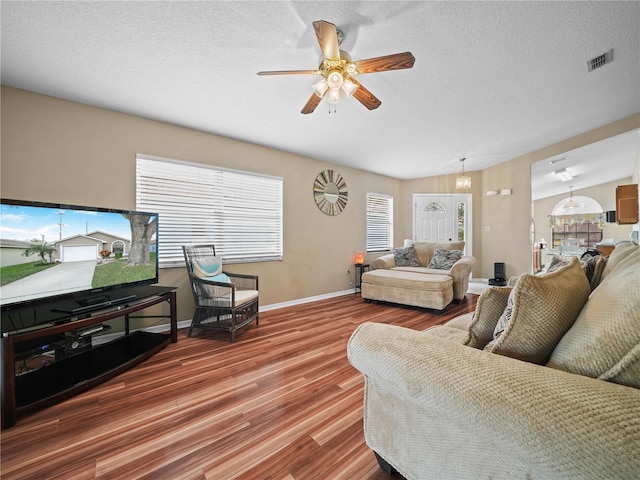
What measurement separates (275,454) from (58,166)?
3057 millimetres

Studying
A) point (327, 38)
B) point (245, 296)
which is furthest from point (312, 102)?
point (245, 296)

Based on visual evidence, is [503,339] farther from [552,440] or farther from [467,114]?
[467,114]

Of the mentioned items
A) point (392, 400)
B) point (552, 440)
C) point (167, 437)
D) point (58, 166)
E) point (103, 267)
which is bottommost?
point (167, 437)

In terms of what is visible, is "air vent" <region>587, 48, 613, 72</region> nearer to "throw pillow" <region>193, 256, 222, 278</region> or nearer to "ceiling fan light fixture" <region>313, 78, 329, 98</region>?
"ceiling fan light fixture" <region>313, 78, 329, 98</region>

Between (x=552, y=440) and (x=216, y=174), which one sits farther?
(x=216, y=174)

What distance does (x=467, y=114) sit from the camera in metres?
3.01

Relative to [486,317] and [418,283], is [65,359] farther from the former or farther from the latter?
[418,283]

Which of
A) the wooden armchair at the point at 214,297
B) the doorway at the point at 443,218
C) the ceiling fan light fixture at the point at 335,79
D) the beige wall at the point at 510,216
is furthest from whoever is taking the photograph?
the doorway at the point at 443,218

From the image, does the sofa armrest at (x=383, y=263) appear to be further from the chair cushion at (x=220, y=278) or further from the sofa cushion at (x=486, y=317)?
the sofa cushion at (x=486, y=317)

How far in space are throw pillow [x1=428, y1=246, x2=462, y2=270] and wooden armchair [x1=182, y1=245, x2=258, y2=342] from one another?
3.15 metres

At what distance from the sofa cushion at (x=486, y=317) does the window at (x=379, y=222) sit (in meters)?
4.54

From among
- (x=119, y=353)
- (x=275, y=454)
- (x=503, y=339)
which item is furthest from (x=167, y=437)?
(x=503, y=339)

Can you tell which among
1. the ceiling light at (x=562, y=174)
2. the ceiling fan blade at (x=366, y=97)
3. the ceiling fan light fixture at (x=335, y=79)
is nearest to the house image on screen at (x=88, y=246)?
the ceiling fan light fixture at (x=335, y=79)

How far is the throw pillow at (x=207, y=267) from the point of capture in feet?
9.73
